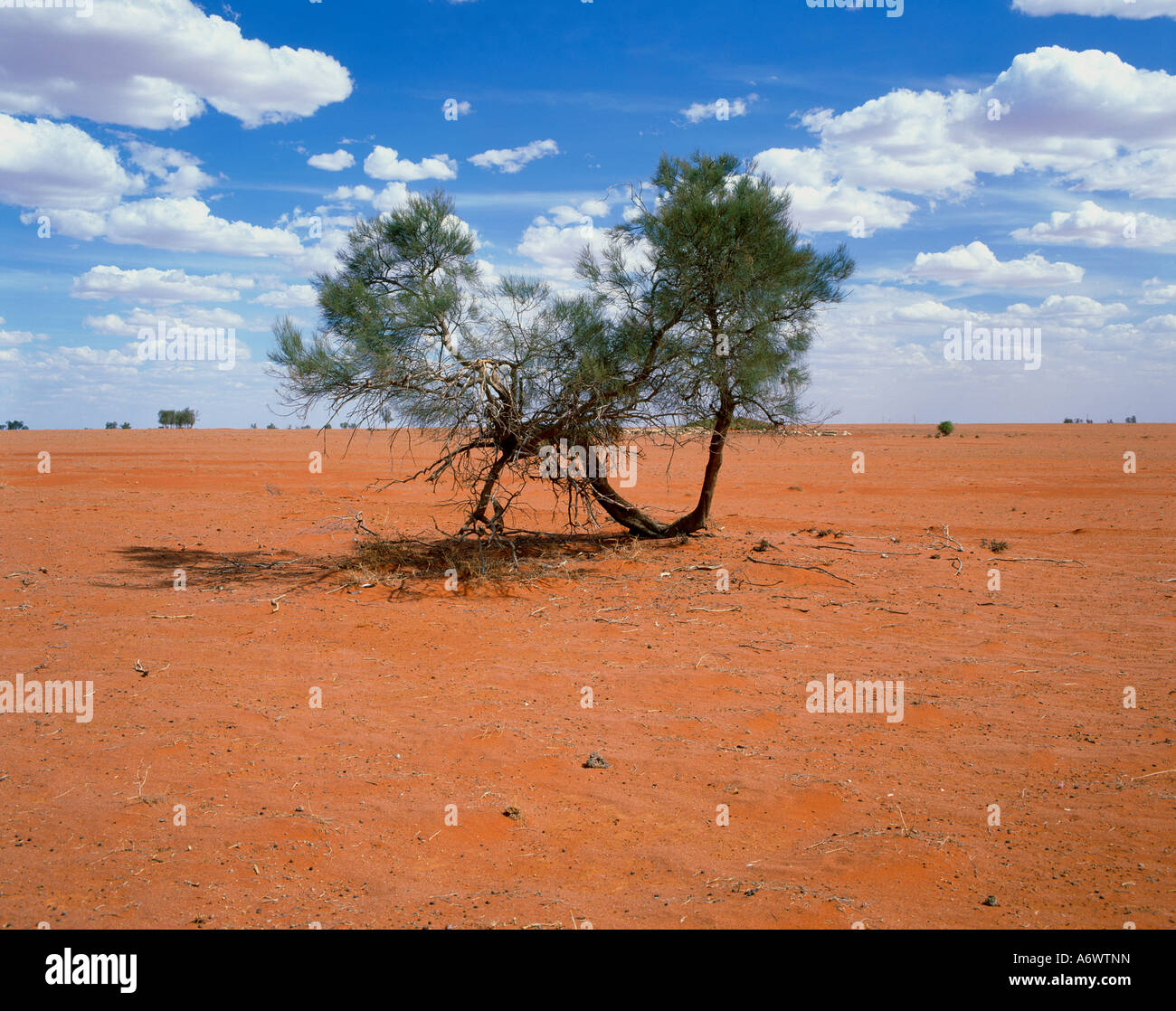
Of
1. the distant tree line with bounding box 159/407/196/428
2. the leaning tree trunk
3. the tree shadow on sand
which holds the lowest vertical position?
the tree shadow on sand

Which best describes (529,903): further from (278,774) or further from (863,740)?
(863,740)

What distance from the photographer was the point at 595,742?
6.14 metres

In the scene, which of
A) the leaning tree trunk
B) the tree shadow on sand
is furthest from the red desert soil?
the leaning tree trunk

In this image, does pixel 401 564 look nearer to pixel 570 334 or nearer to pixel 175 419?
pixel 570 334

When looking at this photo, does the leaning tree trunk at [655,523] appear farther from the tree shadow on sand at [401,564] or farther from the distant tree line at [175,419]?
the distant tree line at [175,419]

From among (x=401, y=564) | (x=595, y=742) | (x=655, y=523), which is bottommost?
(x=595, y=742)

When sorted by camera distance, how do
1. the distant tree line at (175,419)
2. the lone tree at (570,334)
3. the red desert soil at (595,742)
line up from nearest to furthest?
the red desert soil at (595,742) < the lone tree at (570,334) < the distant tree line at (175,419)

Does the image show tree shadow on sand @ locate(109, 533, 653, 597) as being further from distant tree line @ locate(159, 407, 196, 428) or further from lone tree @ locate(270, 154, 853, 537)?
distant tree line @ locate(159, 407, 196, 428)

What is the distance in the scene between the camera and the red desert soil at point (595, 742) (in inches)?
161

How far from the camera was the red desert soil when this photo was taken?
4.09 meters

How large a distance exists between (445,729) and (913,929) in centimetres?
368

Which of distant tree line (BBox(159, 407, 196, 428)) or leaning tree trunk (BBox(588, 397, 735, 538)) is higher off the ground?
distant tree line (BBox(159, 407, 196, 428))

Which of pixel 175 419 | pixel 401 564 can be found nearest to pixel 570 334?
pixel 401 564

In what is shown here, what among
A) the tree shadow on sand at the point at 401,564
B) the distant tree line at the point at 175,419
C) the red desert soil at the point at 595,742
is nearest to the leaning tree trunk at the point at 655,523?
the tree shadow on sand at the point at 401,564
